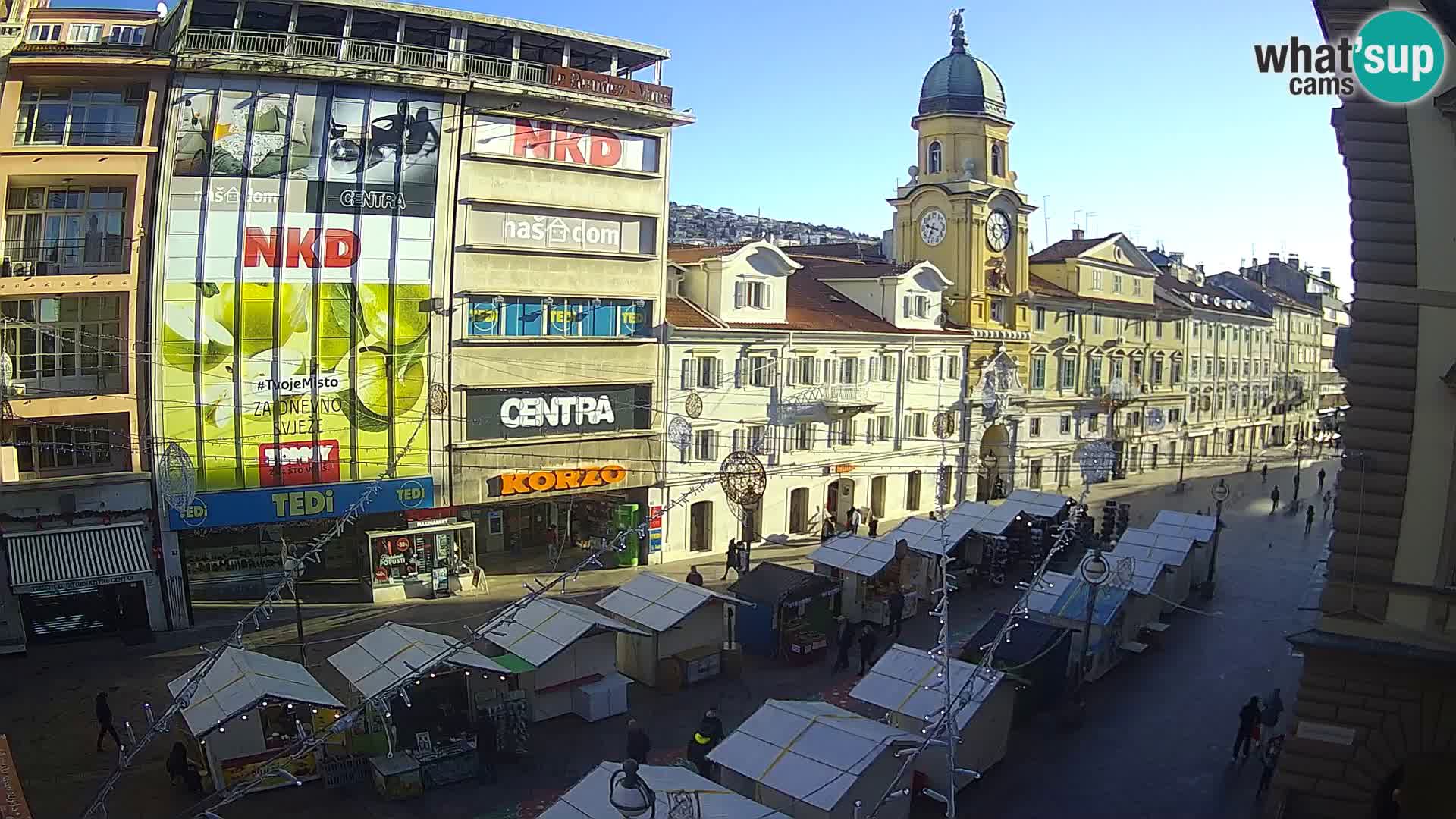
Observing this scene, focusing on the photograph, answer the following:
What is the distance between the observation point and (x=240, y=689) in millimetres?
17938

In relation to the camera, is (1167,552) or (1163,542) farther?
(1163,542)

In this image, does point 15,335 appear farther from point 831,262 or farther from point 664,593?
point 831,262

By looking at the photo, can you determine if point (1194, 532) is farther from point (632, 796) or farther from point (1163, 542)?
point (632, 796)

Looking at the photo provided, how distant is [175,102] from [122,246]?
4.15 metres

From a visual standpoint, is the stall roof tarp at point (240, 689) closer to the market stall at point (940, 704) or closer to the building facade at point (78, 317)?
the building facade at point (78, 317)

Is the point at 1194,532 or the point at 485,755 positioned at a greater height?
the point at 1194,532

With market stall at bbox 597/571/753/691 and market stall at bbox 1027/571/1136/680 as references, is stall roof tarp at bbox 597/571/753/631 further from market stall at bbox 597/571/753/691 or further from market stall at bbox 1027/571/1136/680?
market stall at bbox 1027/571/1136/680

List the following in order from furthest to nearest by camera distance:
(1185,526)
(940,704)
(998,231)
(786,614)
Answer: (998,231), (1185,526), (786,614), (940,704)

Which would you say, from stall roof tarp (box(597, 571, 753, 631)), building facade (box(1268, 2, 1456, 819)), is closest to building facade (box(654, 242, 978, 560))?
stall roof tarp (box(597, 571, 753, 631))

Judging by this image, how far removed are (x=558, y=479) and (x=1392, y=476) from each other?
79.8 ft

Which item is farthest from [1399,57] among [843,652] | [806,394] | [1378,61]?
[806,394]

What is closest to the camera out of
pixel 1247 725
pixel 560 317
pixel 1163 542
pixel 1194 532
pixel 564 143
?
pixel 1247 725

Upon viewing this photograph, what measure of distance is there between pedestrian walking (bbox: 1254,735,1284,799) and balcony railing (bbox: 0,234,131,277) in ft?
96.0

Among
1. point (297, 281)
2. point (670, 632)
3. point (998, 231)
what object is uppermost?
point (998, 231)
